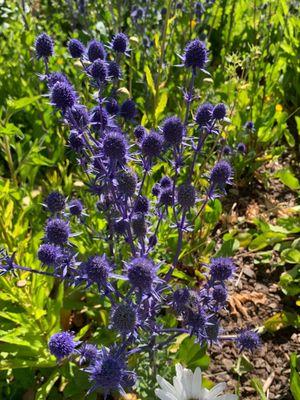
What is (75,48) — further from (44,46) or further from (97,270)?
(97,270)

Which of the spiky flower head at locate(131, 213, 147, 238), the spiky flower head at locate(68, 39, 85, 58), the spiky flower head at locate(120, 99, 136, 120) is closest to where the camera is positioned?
the spiky flower head at locate(131, 213, 147, 238)

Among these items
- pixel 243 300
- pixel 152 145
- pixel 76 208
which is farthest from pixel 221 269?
pixel 243 300

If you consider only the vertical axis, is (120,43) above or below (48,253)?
above

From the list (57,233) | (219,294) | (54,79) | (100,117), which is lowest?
(219,294)

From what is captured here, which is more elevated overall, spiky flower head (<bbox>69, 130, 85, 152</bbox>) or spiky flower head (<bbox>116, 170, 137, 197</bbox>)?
spiky flower head (<bbox>69, 130, 85, 152</bbox>)

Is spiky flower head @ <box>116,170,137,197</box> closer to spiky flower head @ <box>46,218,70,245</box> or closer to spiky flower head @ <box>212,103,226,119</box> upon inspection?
spiky flower head @ <box>46,218,70,245</box>

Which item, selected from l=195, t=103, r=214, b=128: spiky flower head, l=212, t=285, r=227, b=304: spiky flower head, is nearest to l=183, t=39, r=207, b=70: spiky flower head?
l=195, t=103, r=214, b=128: spiky flower head

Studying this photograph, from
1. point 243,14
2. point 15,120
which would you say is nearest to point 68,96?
point 15,120
